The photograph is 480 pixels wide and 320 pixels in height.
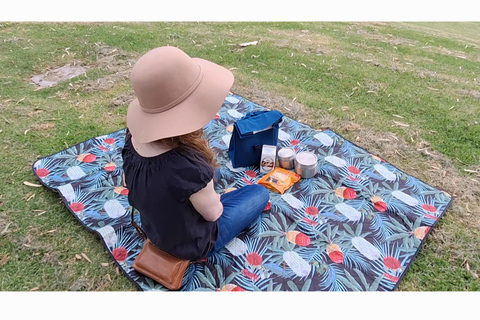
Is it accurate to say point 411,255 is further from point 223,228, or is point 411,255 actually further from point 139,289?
point 139,289

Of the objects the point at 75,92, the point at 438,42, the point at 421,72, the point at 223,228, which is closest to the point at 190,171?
the point at 223,228

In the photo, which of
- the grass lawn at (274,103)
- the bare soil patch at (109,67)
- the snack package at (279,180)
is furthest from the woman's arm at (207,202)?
the bare soil patch at (109,67)

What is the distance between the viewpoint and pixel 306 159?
13.6ft

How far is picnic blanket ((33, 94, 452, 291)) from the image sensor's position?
311 centimetres

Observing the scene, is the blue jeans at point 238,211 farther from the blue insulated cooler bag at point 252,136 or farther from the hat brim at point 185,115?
the hat brim at point 185,115

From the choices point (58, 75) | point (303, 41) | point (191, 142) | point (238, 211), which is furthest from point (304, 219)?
point (303, 41)

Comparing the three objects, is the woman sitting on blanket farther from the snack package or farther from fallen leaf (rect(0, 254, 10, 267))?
fallen leaf (rect(0, 254, 10, 267))

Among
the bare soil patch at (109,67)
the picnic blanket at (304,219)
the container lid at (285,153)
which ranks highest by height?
the container lid at (285,153)

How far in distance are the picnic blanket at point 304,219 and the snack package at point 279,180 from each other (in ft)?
0.24

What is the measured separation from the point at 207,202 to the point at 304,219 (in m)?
1.45

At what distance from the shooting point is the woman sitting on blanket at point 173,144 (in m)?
2.30

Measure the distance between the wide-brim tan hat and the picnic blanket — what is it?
1.39 metres

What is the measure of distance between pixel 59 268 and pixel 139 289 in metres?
0.78

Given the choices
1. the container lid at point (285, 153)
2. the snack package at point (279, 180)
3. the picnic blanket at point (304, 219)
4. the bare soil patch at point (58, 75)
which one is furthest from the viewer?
the bare soil patch at point (58, 75)
